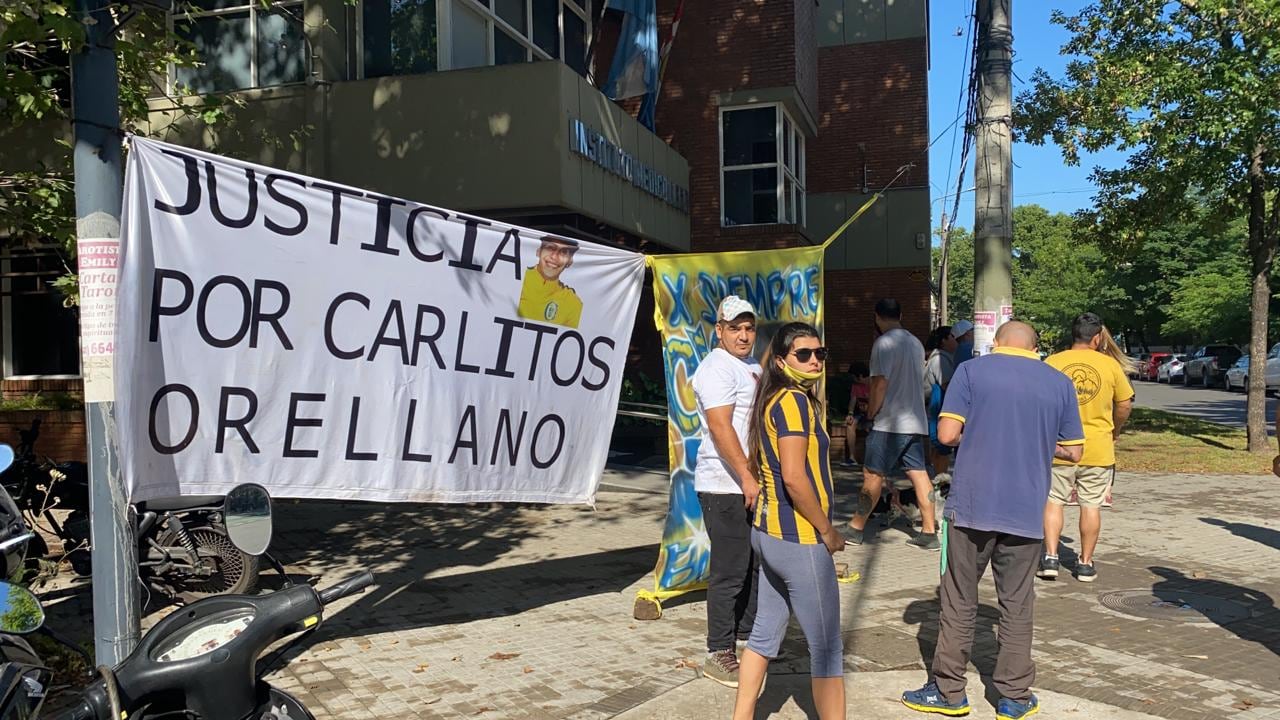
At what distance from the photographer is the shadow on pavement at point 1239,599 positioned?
224 inches

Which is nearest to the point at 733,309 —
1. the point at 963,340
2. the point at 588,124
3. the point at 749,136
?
the point at 963,340

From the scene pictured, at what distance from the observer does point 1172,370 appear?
42.7 metres

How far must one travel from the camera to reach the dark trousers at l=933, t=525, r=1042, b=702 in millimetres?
4418

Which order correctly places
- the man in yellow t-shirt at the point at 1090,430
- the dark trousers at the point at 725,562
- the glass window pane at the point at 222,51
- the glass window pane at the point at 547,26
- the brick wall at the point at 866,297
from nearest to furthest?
the dark trousers at the point at 725,562
the man in yellow t-shirt at the point at 1090,430
the glass window pane at the point at 222,51
the glass window pane at the point at 547,26
the brick wall at the point at 866,297

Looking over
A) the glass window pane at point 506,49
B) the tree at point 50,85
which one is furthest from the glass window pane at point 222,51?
the tree at point 50,85

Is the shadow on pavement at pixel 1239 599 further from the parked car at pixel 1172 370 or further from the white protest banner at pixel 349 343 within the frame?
the parked car at pixel 1172 370

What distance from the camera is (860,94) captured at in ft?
74.4

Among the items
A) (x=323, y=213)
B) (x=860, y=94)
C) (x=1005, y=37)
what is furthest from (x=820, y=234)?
(x=323, y=213)

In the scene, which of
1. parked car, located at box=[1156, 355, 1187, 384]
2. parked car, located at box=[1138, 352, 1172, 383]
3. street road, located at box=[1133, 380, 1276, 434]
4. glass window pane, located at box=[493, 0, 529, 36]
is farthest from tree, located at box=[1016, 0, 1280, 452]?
parked car, located at box=[1138, 352, 1172, 383]

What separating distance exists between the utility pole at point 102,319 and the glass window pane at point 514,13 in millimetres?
9431

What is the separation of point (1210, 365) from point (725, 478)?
131ft

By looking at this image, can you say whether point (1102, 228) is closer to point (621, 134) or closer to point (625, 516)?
point (621, 134)

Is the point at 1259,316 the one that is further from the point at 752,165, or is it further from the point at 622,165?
the point at 622,165

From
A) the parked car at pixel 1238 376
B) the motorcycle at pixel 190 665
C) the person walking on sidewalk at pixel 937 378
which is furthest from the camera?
the parked car at pixel 1238 376
